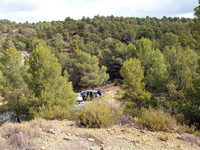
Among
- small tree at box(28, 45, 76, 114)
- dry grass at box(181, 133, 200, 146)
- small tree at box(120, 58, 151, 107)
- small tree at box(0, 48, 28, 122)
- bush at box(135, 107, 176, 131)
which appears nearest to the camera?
dry grass at box(181, 133, 200, 146)

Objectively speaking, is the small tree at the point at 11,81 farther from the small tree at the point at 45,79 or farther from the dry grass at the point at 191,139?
the dry grass at the point at 191,139

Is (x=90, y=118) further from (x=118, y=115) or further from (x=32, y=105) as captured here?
(x=32, y=105)

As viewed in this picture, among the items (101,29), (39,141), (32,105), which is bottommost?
(32,105)

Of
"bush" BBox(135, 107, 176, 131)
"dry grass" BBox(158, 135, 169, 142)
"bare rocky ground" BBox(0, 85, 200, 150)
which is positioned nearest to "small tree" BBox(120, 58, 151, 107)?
"bush" BBox(135, 107, 176, 131)

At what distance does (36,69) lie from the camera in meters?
13.0

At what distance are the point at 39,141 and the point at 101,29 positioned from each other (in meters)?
69.3

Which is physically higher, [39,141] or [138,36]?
[138,36]

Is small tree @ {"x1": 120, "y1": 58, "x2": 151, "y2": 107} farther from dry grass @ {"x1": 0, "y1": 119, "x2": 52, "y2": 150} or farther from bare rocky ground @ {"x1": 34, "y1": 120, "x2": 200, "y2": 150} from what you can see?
dry grass @ {"x1": 0, "y1": 119, "x2": 52, "y2": 150}

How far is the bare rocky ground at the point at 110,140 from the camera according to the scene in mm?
4030

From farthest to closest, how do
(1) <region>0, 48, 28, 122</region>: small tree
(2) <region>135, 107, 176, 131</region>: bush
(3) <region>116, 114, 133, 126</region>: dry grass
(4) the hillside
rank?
(1) <region>0, 48, 28, 122</region>: small tree
(3) <region>116, 114, 133, 126</region>: dry grass
(2) <region>135, 107, 176, 131</region>: bush
(4) the hillside

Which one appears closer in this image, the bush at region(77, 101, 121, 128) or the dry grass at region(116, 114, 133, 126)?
the bush at region(77, 101, 121, 128)

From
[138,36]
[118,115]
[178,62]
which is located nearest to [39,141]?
[118,115]

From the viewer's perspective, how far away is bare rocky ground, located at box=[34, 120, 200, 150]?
159 inches

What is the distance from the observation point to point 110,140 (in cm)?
443
